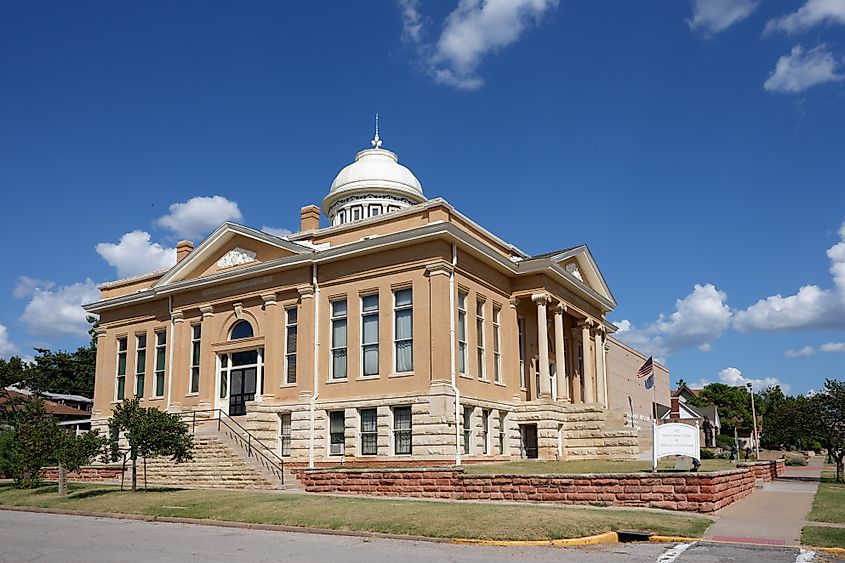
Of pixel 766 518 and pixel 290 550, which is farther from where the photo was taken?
pixel 766 518

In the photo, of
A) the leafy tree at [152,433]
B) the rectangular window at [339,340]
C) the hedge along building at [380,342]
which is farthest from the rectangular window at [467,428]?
the leafy tree at [152,433]

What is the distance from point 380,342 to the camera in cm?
3042

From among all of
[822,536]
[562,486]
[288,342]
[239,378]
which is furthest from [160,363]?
[822,536]

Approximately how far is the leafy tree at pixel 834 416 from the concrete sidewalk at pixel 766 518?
8.61m

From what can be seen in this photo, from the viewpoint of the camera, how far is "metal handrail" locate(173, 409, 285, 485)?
2790 cm

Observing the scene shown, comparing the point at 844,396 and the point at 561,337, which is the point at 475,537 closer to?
the point at 561,337

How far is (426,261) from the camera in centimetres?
2961

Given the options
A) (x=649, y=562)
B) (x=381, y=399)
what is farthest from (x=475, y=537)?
(x=381, y=399)

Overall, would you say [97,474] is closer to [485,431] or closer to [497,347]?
[485,431]

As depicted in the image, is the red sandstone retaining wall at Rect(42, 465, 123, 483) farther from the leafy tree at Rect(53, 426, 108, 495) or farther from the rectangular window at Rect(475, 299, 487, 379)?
the rectangular window at Rect(475, 299, 487, 379)

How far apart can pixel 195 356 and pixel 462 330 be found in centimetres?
1349

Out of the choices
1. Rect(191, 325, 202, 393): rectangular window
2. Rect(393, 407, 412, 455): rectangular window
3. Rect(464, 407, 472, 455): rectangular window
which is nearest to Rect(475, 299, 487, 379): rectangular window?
Rect(464, 407, 472, 455): rectangular window

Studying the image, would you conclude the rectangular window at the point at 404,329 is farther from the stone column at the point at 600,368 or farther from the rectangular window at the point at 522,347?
the stone column at the point at 600,368

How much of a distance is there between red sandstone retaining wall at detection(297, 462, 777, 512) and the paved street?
4220 millimetres
